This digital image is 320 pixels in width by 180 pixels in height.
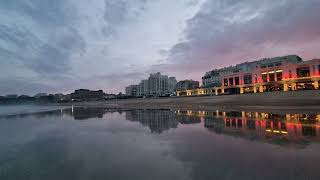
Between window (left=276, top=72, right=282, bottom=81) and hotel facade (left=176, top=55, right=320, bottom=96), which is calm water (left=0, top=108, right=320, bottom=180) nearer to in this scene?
hotel facade (left=176, top=55, right=320, bottom=96)

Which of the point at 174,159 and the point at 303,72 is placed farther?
the point at 303,72

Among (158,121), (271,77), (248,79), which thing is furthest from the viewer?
(248,79)

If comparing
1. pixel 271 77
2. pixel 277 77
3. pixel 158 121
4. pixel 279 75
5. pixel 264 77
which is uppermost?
pixel 279 75

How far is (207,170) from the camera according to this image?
27.8 feet

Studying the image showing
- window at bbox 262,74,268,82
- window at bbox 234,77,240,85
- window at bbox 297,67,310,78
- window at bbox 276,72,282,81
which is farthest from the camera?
window at bbox 234,77,240,85

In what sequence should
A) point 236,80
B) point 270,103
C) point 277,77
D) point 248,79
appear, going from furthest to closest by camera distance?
point 236,80 < point 248,79 < point 277,77 < point 270,103

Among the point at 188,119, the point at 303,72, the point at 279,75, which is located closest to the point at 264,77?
the point at 279,75

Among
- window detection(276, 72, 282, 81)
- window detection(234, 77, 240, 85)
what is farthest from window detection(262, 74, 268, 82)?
window detection(234, 77, 240, 85)

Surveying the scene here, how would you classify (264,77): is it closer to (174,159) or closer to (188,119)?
(188,119)

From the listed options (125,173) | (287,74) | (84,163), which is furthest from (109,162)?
(287,74)

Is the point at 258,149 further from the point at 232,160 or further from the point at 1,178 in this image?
the point at 1,178

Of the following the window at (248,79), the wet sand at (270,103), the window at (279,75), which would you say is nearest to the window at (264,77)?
the window at (279,75)

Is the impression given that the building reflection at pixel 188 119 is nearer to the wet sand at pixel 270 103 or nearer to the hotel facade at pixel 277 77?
the wet sand at pixel 270 103

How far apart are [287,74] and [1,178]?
8711 centimetres
